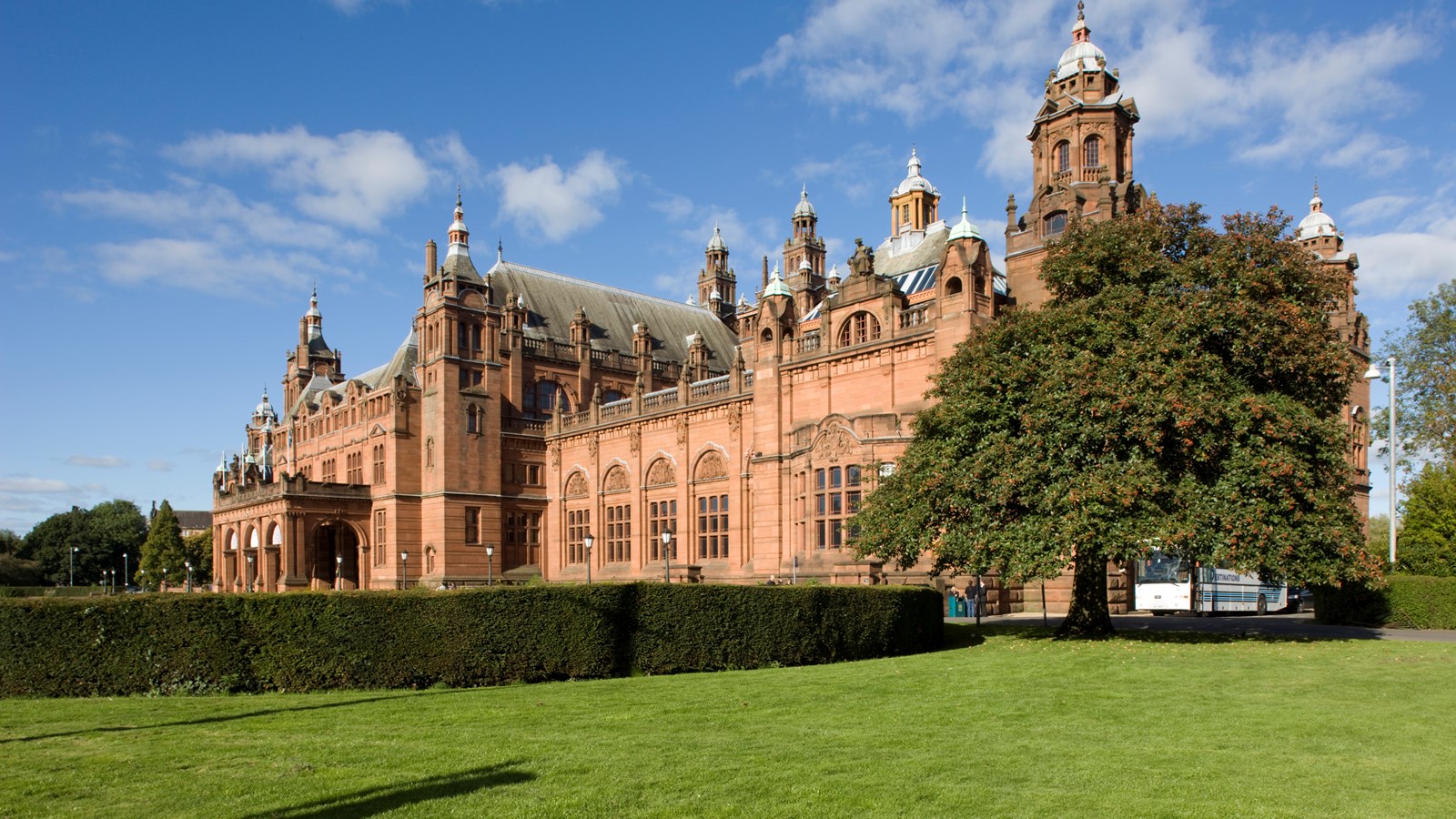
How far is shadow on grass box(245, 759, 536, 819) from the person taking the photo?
9.54m

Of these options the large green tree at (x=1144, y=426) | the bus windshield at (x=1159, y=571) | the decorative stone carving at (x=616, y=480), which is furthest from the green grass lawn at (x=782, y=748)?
the decorative stone carving at (x=616, y=480)

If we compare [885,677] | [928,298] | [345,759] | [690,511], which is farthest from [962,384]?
[690,511]

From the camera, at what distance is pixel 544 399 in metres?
65.8

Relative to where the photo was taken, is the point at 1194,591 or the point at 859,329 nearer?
the point at 1194,591

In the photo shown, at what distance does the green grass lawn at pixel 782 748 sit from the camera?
390 inches

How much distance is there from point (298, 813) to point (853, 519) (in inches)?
852

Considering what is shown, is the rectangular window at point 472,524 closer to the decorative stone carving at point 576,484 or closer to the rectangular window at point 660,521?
Result: the decorative stone carving at point 576,484

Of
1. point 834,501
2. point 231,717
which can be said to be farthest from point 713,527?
point 231,717

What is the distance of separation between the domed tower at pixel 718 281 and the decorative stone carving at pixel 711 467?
2933 centimetres

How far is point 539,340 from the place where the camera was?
65.1m

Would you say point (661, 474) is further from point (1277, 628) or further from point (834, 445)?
point (1277, 628)

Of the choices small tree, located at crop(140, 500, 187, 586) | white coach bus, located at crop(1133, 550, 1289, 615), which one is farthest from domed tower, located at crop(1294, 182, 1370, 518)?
small tree, located at crop(140, 500, 187, 586)

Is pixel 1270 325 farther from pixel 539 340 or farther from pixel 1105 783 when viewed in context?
→ pixel 539 340

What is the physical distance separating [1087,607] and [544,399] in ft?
146
